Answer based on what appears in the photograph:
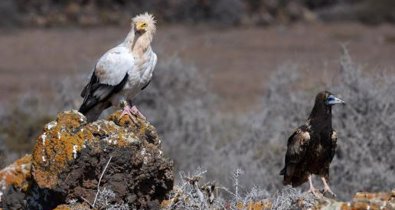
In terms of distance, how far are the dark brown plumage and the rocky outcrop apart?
1.14 m

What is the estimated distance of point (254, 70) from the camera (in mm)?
29266

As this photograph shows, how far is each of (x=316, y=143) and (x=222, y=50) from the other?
28.1 metres

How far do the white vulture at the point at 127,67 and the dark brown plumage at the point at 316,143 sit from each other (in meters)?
1.23

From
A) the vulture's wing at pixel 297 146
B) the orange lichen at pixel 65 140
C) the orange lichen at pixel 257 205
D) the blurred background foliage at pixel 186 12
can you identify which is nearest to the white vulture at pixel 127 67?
the orange lichen at pixel 65 140

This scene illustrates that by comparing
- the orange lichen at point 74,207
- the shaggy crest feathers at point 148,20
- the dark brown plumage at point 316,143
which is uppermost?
the shaggy crest feathers at point 148,20

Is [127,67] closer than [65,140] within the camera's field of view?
No

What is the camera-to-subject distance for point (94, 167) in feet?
19.5

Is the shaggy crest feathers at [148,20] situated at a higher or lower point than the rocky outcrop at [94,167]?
higher

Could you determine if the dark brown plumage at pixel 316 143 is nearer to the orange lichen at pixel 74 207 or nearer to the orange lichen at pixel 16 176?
the orange lichen at pixel 74 207

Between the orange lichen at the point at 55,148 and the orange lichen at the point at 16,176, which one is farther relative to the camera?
the orange lichen at the point at 16,176

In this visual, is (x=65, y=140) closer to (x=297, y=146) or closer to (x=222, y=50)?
(x=297, y=146)

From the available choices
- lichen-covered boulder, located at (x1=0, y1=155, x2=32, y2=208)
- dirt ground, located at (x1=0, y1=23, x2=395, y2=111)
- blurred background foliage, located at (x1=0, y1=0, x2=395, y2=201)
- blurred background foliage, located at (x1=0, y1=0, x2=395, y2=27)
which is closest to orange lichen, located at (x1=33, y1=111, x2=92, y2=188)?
lichen-covered boulder, located at (x1=0, y1=155, x2=32, y2=208)

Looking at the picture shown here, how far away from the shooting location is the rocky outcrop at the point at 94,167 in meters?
5.83

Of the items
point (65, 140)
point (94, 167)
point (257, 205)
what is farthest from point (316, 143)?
point (65, 140)
